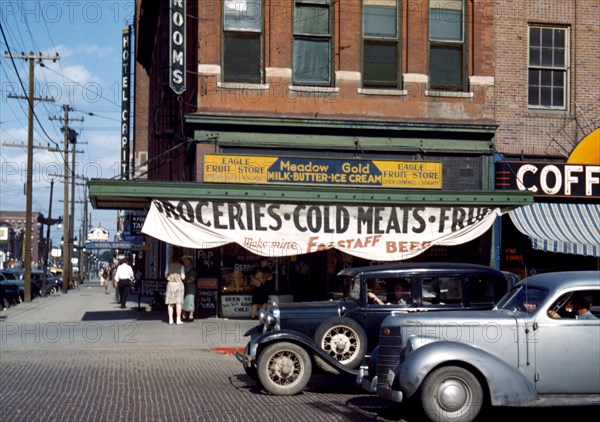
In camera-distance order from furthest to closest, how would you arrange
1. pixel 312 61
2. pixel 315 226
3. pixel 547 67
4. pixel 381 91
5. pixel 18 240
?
pixel 18 240 < pixel 547 67 < pixel 381 91 < pixel 312 61 < pixel 315 226

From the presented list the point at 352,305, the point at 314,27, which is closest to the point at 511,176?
the point at 314,27

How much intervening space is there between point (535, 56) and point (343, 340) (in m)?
14.4

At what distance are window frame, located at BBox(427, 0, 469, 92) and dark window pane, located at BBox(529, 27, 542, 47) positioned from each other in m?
2.14

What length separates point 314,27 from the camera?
891 inches

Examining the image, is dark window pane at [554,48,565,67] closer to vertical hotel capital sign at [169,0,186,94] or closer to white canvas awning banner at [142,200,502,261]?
white canvas awning banner at [142,200,502,261]

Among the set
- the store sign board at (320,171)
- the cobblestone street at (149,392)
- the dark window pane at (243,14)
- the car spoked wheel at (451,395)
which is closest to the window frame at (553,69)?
the store sign board at (320,171)

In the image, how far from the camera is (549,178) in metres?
23.5

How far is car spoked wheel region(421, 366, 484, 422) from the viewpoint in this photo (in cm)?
972

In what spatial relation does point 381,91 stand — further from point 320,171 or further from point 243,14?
point 243,14

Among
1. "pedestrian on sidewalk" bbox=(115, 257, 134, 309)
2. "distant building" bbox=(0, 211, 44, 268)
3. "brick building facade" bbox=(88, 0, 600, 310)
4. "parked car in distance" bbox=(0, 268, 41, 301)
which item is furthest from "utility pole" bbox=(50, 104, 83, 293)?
"distant building" bbox=(0, 211, 44, 268)

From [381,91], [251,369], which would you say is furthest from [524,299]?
[381,91]

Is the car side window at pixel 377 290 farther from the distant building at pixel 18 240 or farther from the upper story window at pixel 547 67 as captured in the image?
the distant building at pixel 18 240

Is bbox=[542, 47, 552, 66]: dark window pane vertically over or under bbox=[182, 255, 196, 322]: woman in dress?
over

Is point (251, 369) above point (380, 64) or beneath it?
beneath
